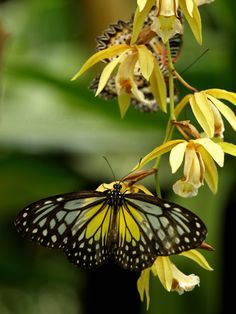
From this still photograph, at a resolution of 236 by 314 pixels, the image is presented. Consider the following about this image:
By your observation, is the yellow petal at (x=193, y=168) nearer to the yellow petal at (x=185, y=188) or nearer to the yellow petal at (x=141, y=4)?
the yellow petal at (x=185, y=188)

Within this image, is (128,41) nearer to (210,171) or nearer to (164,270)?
(210,171)

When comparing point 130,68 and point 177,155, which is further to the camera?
point 130,68

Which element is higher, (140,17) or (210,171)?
(140,17)

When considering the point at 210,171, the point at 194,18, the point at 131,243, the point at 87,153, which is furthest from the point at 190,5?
the point at 87,153

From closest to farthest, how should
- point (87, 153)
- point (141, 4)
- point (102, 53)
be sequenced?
point (141, 4) < point (102, 53) < point (87, 153)

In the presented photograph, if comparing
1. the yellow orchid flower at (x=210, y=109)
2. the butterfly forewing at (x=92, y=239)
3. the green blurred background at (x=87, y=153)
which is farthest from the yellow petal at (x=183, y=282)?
the green blurred background at (x=87, y=153)

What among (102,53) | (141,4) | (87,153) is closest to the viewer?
(141,4)

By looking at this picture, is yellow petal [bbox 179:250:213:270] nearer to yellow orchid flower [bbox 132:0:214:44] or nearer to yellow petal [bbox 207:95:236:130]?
yellow petal [bbox 207:95:236:130]

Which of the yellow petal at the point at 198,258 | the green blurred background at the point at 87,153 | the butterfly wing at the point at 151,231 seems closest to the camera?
the butterfly wing at the point at 151,231
